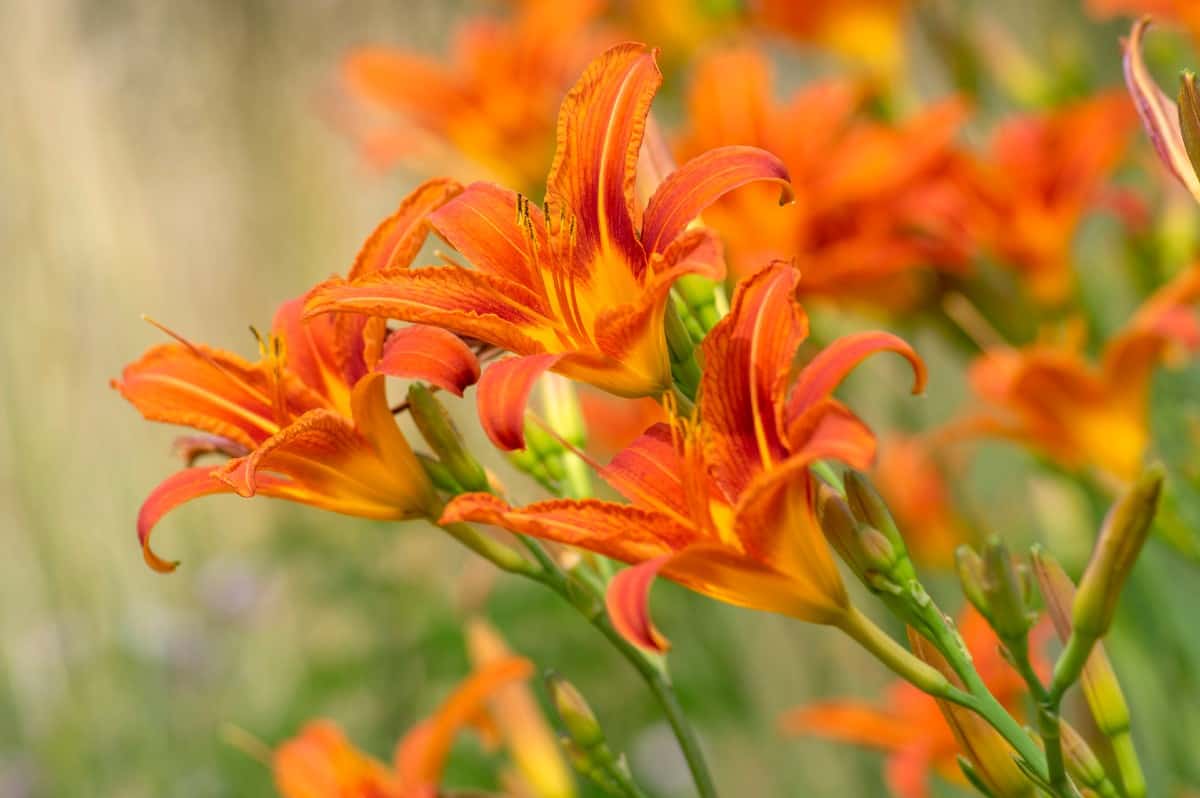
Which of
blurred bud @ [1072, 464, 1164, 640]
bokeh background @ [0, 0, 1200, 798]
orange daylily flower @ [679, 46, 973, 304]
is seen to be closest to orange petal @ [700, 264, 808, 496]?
blurred bud @ [1072, 464, 1164, 640]

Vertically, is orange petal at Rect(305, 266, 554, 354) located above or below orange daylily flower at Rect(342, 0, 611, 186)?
below

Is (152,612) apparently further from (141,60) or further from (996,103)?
(996,103)

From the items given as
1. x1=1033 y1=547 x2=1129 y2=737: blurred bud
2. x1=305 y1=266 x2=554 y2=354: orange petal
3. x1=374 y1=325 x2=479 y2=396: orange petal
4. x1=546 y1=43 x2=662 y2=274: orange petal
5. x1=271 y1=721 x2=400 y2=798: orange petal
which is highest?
x1=546 y1=43 x2=662 y2=274: orange petal

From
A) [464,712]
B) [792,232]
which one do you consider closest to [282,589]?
[792,232]

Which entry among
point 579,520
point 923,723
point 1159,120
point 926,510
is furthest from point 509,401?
point 926,510

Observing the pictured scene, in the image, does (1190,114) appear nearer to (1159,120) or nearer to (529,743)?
(1159,120)

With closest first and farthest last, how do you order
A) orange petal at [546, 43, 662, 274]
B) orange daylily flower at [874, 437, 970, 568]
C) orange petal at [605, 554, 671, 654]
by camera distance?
1. orange petal at [605, 554, 671, 654]
2. orange petal at [546, 43, 662, 274]
3. orange daylily flower at [874, 437, 970, 568]

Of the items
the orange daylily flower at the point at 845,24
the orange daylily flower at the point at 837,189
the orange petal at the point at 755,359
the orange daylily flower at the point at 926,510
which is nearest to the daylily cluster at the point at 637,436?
the orange petal at the point at 755,359

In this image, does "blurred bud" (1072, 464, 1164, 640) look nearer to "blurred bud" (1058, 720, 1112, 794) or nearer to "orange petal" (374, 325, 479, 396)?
"blurred bud" (1058, 720, 1112, 794)

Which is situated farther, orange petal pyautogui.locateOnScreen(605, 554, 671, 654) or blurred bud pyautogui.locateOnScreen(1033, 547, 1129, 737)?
blurred bud pyautogui.locateOnScreen(1033, 547, 1129, 737)

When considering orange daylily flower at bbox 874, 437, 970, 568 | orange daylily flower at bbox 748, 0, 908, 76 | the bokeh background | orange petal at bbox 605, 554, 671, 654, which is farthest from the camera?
the bokeh background
